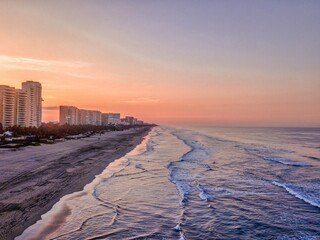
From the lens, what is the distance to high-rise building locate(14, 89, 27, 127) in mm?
99562

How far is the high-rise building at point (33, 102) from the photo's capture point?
108375 millimetres

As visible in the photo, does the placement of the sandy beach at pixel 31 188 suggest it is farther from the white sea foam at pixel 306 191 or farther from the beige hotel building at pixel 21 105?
the beige hotel building at pixel 21 105

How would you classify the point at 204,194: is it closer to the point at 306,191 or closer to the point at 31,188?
the point at 306,191

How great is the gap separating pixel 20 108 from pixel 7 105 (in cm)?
815

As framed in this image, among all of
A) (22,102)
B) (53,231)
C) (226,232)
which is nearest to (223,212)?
(226,232)

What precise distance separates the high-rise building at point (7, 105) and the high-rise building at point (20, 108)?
290 centimetres

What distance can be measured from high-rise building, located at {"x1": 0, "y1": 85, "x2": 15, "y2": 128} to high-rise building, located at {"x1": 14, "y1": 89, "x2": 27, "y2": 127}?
9.52 ft

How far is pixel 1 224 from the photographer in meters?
7.96

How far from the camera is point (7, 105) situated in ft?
305

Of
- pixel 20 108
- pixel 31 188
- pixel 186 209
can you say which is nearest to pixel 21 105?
pixel 20 108

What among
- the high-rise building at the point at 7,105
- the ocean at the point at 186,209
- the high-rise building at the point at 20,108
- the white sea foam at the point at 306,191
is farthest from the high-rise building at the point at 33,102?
the white sea foam at the point at 306,191

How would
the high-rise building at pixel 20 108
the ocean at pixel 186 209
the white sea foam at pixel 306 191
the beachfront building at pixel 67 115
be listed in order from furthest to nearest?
1. the beachfront building at pixel 67 115
2. the high-rise building at pixel 20 108
3. the white sea foam at pixel 306 191
4. the ocean at pixel 186 209

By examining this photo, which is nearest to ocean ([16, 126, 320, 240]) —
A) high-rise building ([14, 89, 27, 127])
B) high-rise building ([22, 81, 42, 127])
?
high-rise building ([14, 89, 27, 127])

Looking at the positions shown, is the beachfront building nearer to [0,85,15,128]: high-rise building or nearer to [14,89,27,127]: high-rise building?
[14,89,27,127]: high-rise building
